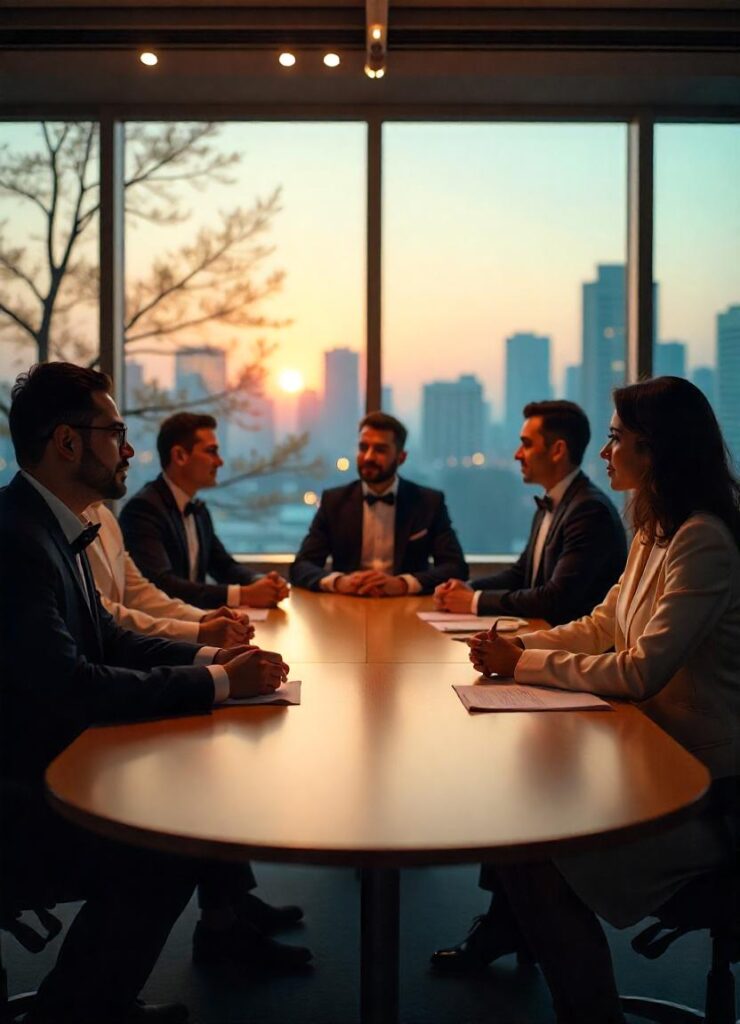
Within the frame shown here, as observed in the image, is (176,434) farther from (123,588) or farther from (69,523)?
(69,523)

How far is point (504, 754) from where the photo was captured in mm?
1956

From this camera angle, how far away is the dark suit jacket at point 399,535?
206 inches

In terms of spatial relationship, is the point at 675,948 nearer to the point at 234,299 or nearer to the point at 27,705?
the point at 27,705

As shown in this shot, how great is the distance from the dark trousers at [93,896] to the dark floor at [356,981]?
0.90 meters

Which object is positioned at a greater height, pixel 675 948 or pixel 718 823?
pixel 718 823

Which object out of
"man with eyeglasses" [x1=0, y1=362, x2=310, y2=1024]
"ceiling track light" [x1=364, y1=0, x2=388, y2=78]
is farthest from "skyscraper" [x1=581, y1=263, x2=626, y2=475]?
"man with eyeglasses" [x1=0, y1=362, x2=310, y2=1024]

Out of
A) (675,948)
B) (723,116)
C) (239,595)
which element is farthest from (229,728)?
(723,116)

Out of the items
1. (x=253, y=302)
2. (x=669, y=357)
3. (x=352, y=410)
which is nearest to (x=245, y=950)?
(x=352, y=410)

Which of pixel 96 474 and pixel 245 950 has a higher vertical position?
pixel 96 474

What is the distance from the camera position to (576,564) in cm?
396

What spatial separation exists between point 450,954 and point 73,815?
1830 millimetres

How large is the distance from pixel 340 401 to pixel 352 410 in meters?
0.09

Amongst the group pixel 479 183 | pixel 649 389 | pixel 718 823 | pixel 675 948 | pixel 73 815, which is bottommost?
pixel 675 948

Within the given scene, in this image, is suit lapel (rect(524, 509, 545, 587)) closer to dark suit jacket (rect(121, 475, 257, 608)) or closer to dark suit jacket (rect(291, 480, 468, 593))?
dark suit jacket (rect(291, 480, 468, 593))
